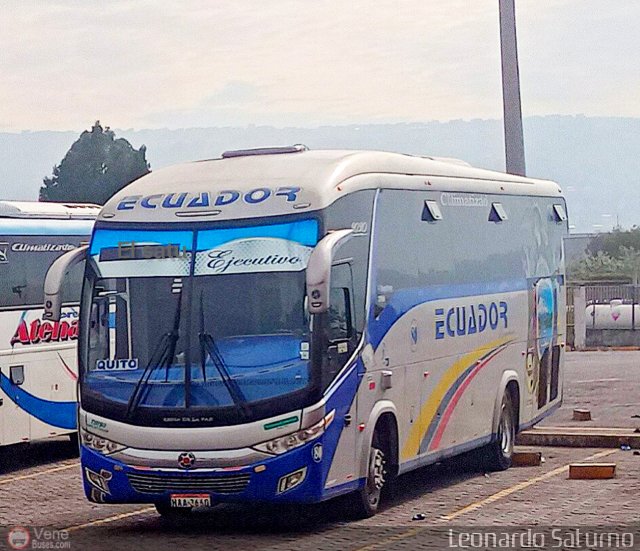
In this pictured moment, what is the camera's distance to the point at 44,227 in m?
18.8

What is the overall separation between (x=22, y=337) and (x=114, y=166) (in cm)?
6810

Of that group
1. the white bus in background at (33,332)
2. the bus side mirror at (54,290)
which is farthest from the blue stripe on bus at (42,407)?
Result: the bus side mirror at (54,290)

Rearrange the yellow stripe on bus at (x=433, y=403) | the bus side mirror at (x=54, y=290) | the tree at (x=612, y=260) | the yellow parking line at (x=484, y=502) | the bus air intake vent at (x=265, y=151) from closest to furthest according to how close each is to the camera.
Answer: the yellow parking line at (x=484, y=502)
the bus side mirror at (x=54, y=290)
the bus air intake vent at (x=265, y=151)
the yellow stripe on bus at (x=433, y=403)
the tree at (x=612, y=260)

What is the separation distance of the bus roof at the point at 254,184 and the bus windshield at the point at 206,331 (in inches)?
8.1

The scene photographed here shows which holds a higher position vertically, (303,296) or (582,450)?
(303,296)

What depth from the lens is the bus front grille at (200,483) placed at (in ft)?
38.8

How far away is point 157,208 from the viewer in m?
12.7

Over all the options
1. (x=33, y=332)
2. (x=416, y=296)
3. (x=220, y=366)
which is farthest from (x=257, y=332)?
(x=33, y=332)

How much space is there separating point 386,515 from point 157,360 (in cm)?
283

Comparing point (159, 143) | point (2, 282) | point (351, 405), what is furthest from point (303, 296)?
point (159, 143)

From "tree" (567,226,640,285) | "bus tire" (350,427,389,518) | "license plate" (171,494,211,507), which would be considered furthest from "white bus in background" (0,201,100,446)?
"tree" (567,226,640,285)

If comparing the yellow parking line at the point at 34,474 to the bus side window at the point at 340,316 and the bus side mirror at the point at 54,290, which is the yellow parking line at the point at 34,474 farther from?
the bus side window at the point at 340,316

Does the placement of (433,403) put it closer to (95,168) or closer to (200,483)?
(200,483)

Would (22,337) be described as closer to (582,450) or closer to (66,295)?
(66,295)
